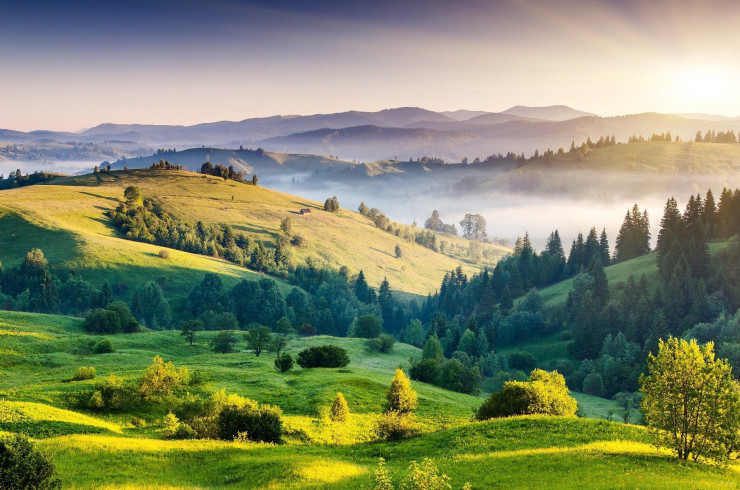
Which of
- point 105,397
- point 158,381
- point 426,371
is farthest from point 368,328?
point 105,397

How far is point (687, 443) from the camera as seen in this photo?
31.9m

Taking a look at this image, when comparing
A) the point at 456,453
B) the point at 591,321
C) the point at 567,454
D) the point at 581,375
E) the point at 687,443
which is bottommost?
the point at 581,375

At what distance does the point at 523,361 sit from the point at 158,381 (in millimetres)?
107708

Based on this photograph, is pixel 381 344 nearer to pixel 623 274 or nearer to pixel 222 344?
pixel 222 344

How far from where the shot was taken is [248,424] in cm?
4438

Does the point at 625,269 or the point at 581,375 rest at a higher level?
the point at 625,269

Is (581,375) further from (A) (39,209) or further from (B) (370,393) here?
(A) (39,209)

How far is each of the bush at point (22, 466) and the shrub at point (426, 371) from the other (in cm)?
8043

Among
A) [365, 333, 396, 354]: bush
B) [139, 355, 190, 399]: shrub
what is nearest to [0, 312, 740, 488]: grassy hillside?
[139, 355, 190, 399]: shrub

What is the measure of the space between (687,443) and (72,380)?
66827 millimetres

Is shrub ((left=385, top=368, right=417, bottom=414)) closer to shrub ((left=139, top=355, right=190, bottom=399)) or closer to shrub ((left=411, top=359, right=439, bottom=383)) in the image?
shrub ((left=139, top=355, right=190, bottom=399))

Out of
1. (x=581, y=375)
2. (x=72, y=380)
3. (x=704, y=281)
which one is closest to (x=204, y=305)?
(x=72, y=380)

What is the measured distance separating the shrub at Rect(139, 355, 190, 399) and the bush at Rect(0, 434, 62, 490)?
1338 inches

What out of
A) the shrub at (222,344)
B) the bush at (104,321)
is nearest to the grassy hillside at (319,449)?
the shrub at (222,344)
